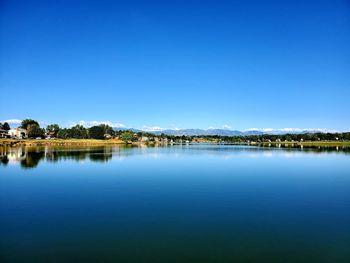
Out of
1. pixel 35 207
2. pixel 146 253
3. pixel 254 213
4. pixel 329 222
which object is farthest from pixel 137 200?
pixel 329 222

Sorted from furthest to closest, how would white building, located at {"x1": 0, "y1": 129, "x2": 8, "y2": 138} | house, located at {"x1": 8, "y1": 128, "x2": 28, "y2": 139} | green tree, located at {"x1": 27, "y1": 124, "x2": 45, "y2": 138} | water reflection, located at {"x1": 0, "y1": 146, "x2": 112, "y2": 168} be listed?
house, located at {"x1": 8, "y1": 128, "x2": 28, "y2": 139}
green tree, located at {"x1": 27, "y1": 124, "x2": 45, "y2": 138}
white building, located at {"x1": 0, "y1": 129, "x2": 8, "y2": 138}
water reflection, located at {"x1": 0, "y1": 146, "x2": 112, "y2": 168}

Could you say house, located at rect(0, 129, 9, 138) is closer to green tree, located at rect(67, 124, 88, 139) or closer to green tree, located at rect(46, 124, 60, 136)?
green tree, located at rect(46, 124, 60, 136)

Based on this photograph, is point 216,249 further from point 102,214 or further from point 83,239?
point 102,214

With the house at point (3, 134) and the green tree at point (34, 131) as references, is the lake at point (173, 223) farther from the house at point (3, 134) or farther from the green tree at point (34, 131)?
the house at point (3, 134)

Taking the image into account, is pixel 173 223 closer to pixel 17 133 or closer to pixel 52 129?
pixel 17 133

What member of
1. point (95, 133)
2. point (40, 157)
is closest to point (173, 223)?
point (40, 157)

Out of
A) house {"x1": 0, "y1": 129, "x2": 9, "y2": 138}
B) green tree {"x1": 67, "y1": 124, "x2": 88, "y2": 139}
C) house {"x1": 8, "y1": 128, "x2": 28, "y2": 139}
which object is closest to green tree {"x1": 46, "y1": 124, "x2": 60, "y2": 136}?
green tree {"x1": 67, "y1": 124, "x2": 88, "y2": 139}

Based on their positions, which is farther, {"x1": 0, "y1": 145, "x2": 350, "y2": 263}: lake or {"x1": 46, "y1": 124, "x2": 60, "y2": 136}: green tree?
{"x1": 46, "y1": 124, "x2": 60, "y2": 136}: green tree

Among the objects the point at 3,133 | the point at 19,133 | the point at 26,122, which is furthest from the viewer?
the point at 26,122

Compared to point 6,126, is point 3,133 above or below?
below

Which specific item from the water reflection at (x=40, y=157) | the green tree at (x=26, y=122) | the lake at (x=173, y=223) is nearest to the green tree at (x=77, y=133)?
the green tree at (x=26, y=122)

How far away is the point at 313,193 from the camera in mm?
24016

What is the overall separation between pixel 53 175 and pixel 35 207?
1619cm

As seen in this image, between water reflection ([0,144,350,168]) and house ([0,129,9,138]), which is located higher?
house ([0,129,9,138])
